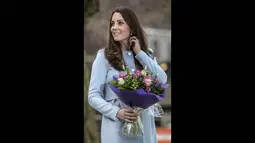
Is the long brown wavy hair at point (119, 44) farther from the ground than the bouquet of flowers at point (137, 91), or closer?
farther from the ground

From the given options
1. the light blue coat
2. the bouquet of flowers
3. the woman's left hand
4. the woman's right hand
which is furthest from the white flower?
the woman's left hand

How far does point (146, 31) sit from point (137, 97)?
2.19ft

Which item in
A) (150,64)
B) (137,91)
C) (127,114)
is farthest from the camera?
(150,64)

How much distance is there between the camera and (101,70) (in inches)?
177

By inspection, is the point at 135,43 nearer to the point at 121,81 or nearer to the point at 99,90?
the point at 121,81

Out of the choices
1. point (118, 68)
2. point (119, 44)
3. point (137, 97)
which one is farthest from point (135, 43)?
point (137, 97)

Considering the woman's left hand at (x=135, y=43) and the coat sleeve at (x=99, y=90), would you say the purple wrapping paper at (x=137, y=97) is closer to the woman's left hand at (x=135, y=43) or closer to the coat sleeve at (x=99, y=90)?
the coat sleeve at (x=99, y=90)

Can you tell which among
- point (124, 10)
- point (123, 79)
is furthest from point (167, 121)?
point (124, 10)

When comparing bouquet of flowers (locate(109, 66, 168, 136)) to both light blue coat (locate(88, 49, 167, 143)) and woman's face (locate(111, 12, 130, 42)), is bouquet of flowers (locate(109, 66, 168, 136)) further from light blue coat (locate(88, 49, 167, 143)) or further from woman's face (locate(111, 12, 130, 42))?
woman's face (locate(111, 12, 130, 42))

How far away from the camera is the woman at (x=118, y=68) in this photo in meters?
4.45

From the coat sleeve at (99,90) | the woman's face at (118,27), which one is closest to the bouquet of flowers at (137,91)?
the coat sleeve at (99,90)

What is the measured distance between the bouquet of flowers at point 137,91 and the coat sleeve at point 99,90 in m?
0.12

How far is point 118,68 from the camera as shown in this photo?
4504 mm

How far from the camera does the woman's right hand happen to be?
4426mm
